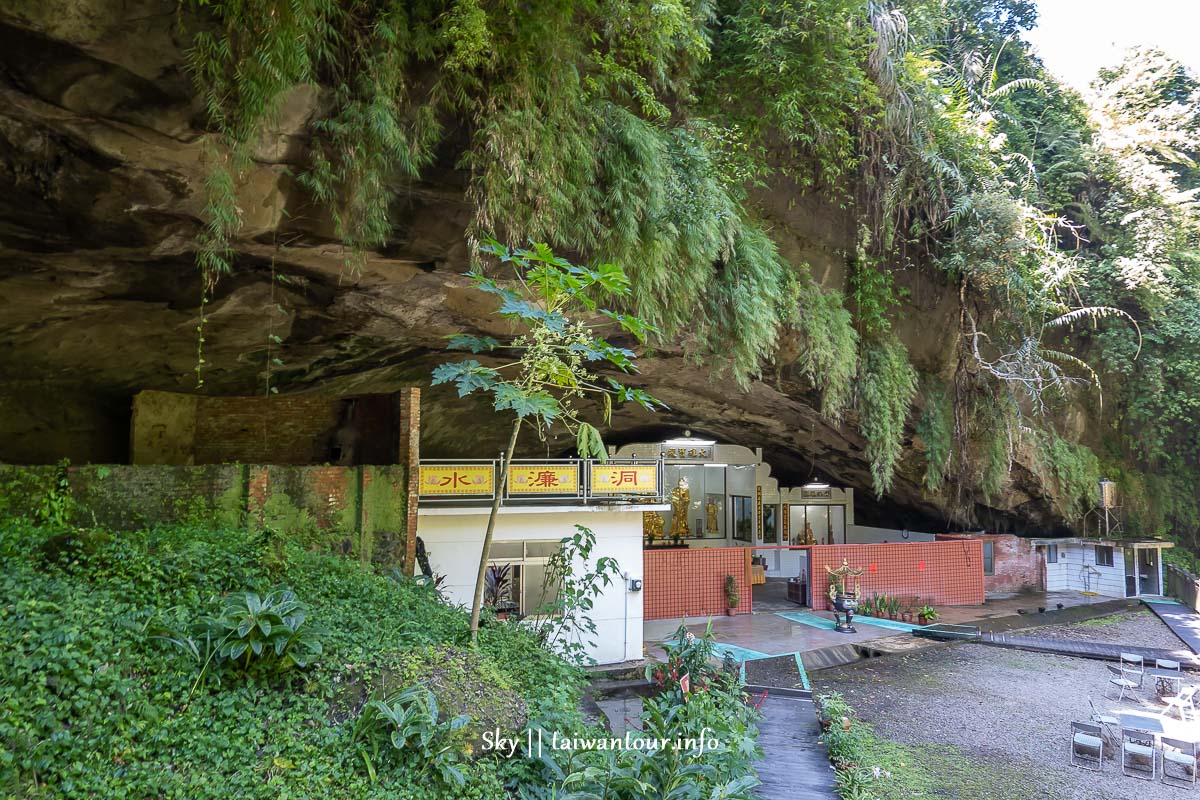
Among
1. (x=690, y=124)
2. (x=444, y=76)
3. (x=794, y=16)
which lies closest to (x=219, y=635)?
(x=444, y=76)

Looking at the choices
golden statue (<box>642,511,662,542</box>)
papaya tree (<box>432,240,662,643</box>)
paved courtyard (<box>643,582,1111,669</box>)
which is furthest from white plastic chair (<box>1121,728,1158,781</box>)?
golden statue (<box>642,511,662,542</box>)

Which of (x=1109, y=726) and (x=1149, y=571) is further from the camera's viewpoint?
(x=1149, y=571)

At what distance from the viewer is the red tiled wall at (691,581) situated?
13.3 m

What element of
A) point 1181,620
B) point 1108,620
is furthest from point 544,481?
point 1181,620

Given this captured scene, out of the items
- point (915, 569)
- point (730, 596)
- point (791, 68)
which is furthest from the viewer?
point (915, 569)

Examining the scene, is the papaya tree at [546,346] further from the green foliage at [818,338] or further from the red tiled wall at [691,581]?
the red tiled wall at [691,581]

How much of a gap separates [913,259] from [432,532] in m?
10.7

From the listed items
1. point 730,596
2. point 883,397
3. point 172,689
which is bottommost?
point 730,596

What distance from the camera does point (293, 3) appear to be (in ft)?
16.0

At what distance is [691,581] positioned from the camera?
13773mm

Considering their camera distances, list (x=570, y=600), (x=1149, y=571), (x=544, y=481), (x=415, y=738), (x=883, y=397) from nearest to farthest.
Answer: (x=415, y=738) → (x=570, y=600) → (x=544, y=481) → (x=883, y=397) → (x=1149, y=571)

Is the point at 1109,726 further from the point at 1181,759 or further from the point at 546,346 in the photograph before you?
the point at 546,346

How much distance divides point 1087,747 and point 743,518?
13190 mm

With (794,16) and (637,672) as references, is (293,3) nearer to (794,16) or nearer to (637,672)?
(794,16)
